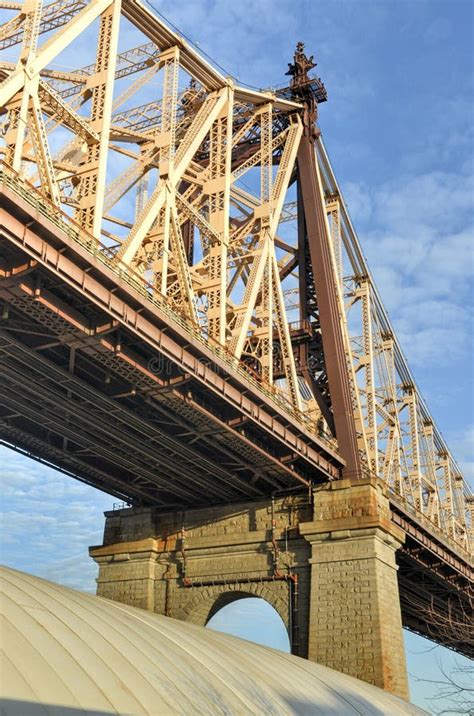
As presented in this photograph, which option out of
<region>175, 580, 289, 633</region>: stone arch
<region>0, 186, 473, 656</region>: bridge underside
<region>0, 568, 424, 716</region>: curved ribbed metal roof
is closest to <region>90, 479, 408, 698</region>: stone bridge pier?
<region>175, 580, 289, 633</region>: stone arch

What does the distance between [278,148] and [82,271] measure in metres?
33.7

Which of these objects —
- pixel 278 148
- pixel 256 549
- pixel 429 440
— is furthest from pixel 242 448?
pixel 429 440

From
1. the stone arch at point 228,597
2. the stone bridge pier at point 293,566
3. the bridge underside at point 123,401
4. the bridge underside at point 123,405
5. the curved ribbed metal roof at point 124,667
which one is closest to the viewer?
the curved ribbed metal roof at point 124,667

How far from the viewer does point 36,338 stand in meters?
29.2

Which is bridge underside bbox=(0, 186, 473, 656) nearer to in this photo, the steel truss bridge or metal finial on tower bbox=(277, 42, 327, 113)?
the steel truss bridge

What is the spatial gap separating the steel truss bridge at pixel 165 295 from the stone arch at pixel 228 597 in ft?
15.9

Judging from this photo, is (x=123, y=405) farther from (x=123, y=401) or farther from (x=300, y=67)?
(x=300, y=67)

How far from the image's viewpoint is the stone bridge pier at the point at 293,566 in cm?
3844

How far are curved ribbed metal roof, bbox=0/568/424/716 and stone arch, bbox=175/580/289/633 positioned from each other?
16520mm

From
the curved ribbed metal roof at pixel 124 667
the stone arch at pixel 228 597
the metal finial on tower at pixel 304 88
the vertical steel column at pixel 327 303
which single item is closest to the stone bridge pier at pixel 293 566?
the stone arch at pixel 228 597

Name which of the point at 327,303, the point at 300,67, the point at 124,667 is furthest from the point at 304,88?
the point at 124,667

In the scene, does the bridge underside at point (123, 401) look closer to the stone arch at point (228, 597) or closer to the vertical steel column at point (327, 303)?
the vertical steel column at point (327, 303)

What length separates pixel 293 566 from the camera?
4209 cm

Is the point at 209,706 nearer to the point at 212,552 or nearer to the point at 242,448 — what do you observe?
the point at 242,448
